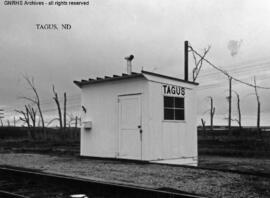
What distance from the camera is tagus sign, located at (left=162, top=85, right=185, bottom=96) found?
1312cm

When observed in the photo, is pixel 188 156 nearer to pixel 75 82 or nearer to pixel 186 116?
pixel 186 116

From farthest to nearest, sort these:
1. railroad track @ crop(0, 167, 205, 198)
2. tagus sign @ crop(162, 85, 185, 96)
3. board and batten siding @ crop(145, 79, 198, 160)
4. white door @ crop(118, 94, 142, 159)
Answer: tagus sign @ crop(162, 85, 185, 96) → white door @ crop(118, 94, 142, 159) → board and batten siding @ crop(145, 79, 198, 160) → railroad track @ crop(0, 167, 205, 198)

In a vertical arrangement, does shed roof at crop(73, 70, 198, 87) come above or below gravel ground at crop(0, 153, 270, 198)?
above

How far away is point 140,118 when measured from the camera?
41.2 ft

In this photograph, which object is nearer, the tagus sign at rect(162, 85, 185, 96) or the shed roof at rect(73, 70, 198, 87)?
the shed roof at rect(73, 70, 198, 87)

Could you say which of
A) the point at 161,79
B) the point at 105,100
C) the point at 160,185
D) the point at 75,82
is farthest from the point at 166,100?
the point at 160,185

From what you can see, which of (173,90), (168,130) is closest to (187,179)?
(168,130)

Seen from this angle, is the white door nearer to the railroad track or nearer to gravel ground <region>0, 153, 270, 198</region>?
gravel ground <region>0, 153, 270, 198</region>

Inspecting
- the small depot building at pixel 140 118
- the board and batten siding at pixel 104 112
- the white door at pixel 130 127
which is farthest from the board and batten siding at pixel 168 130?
the white door at pixel 130 127

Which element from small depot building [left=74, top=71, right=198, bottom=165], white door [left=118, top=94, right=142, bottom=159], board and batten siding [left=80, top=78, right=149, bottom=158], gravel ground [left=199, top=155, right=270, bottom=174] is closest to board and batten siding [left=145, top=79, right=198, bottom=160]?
small depot building [left=74, top=71, right=198, bottom=165]

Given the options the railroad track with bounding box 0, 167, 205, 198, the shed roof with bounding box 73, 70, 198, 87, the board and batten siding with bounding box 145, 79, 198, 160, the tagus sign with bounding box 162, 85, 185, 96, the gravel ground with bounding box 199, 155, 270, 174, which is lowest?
the gravel ground with bounding box 199, 155, 270, 174

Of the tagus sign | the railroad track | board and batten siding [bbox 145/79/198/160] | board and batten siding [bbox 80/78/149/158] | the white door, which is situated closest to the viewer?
the railroad track

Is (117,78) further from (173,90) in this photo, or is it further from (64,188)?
(64,188)

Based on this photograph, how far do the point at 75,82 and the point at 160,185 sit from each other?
8214 millimetres
